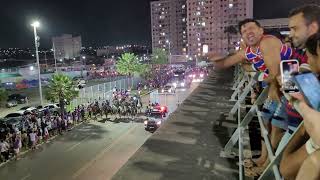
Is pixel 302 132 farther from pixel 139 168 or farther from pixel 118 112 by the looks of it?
pixel 118 112

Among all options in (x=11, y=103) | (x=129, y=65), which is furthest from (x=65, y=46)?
(x=11, y=103)

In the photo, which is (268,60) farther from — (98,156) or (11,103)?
(11,103)

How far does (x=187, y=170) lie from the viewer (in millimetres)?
4379

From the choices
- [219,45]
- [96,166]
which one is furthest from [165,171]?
[219,45]

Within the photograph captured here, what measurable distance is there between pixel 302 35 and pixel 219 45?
137 metres

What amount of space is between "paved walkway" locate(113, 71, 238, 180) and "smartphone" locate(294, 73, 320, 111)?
2.39 m

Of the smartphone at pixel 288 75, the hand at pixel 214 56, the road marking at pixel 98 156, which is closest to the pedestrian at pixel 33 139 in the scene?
the road marking at pixel 98 156

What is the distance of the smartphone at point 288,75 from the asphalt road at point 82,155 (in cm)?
1474

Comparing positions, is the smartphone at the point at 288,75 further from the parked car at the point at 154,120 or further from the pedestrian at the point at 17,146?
the parked car at the point at 154,120

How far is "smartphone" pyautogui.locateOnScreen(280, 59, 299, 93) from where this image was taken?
1.98 metres

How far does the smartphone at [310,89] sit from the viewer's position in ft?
5.87

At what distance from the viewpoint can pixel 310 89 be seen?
71.4 inches

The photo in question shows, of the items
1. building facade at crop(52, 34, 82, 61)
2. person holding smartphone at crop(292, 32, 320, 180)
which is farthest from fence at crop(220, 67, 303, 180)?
building facade at crop(52, 34, 82, 61)

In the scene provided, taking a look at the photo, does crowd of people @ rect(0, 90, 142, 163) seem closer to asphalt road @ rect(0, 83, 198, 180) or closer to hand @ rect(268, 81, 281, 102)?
asphalt road @ rect(0, 83, 198, 180)
